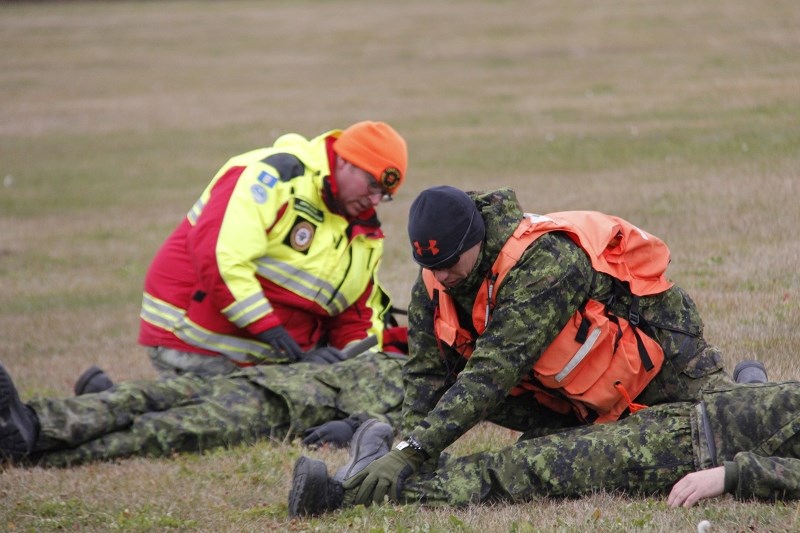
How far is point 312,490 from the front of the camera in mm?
4988

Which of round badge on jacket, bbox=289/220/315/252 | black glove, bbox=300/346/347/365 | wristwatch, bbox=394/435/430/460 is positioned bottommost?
black glove, bbox=300/346/347/365

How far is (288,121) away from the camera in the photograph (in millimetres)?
21469

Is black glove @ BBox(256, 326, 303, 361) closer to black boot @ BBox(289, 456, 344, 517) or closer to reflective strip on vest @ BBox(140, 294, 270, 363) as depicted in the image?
reflective strip on vest @ BBox(140, 294, 270, 363)

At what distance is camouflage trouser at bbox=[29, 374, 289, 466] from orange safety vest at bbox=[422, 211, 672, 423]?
6.05 ft

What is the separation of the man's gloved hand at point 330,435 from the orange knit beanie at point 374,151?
66.1 inches

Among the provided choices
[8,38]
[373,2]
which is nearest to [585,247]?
[8,38]

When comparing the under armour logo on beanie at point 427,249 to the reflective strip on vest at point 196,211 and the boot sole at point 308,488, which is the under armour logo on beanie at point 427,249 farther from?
the reflective strip on vest at point 196,211

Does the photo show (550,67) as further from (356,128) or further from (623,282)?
(623,282)

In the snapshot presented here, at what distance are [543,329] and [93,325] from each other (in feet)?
22.4

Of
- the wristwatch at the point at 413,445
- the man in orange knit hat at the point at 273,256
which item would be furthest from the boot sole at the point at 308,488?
the man in orange knit hat at the point at 273,256

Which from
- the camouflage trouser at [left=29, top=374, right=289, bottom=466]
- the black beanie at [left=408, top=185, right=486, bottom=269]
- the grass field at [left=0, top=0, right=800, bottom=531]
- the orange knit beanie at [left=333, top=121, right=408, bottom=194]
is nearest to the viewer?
the black beanie at [left=408, top=185, right=486, bottom=269]

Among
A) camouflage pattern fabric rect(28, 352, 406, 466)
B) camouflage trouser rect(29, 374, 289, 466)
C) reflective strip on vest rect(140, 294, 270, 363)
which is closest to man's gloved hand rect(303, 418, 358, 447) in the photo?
camouflage pattern fabric rect(28, 352, 406, 466)

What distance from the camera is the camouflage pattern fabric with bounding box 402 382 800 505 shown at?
16.1 ft

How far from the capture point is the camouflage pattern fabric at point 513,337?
16.0 feet
